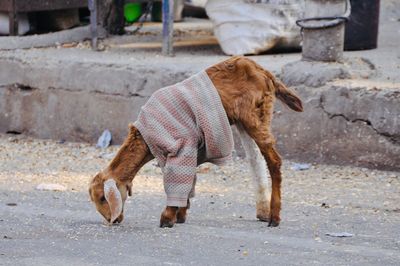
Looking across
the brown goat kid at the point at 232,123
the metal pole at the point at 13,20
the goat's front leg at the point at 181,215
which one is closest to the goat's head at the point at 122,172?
the brown goat kid at the point at 232,123

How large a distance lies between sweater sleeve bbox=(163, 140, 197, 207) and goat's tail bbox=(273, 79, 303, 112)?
78 cm

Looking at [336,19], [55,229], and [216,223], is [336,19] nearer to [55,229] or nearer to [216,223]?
[216,223]

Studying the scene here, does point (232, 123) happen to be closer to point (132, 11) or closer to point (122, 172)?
point (122, 172)

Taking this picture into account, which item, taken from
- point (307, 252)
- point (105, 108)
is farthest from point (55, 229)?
point (105, 108)

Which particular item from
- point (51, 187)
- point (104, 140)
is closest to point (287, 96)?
point (51, 187)

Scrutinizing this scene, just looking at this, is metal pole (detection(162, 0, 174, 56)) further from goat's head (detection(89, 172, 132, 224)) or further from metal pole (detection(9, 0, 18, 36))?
goat's head (detection(89, 172, 132, 224))

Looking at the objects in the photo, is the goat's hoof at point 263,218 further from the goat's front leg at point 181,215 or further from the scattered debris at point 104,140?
the scattered debris at point 104,140

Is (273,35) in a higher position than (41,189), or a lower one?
higher

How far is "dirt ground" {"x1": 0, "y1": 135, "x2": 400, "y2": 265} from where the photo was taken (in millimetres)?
6141

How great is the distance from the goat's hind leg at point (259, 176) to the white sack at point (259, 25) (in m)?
3.75

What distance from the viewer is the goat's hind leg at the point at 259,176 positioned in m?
7.34

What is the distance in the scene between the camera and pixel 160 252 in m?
6.21

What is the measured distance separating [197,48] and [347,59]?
2322 millimetres

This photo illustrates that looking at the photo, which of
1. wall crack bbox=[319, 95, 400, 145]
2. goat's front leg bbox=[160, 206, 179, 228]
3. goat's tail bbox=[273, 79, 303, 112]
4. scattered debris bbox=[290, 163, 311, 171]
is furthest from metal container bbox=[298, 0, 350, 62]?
goat's front leg bbox=[160, 206, 179, 228]
